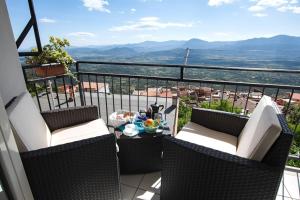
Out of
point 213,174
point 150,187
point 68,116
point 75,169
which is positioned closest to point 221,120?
point 213,174

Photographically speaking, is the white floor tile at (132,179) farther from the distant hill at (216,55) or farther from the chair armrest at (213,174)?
the distant hill at (216,55)

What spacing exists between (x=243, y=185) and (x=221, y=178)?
5.3 inches

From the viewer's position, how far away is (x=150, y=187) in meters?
1.87

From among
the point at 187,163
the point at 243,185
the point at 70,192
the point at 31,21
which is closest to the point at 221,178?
the point at 243,185

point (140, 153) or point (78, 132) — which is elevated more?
point (78, 132)

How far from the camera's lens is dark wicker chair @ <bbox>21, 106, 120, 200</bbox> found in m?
1.21

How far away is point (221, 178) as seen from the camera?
1.20 meters

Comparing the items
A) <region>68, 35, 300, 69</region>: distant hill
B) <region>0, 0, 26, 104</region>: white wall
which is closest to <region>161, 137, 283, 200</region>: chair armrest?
<region>0, 0, 26, 104</region>: white wall

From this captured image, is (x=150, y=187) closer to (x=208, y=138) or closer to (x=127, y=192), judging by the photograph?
(x=127, y=192)

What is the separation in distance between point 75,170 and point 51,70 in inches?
63.7

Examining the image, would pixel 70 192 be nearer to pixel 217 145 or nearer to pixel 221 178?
pixel 221 178

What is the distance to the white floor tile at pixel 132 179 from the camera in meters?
1.92

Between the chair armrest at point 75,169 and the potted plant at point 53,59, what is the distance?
1.51 meters

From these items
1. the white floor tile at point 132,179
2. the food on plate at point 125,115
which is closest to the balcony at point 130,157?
the white floor tile at point 132,179
